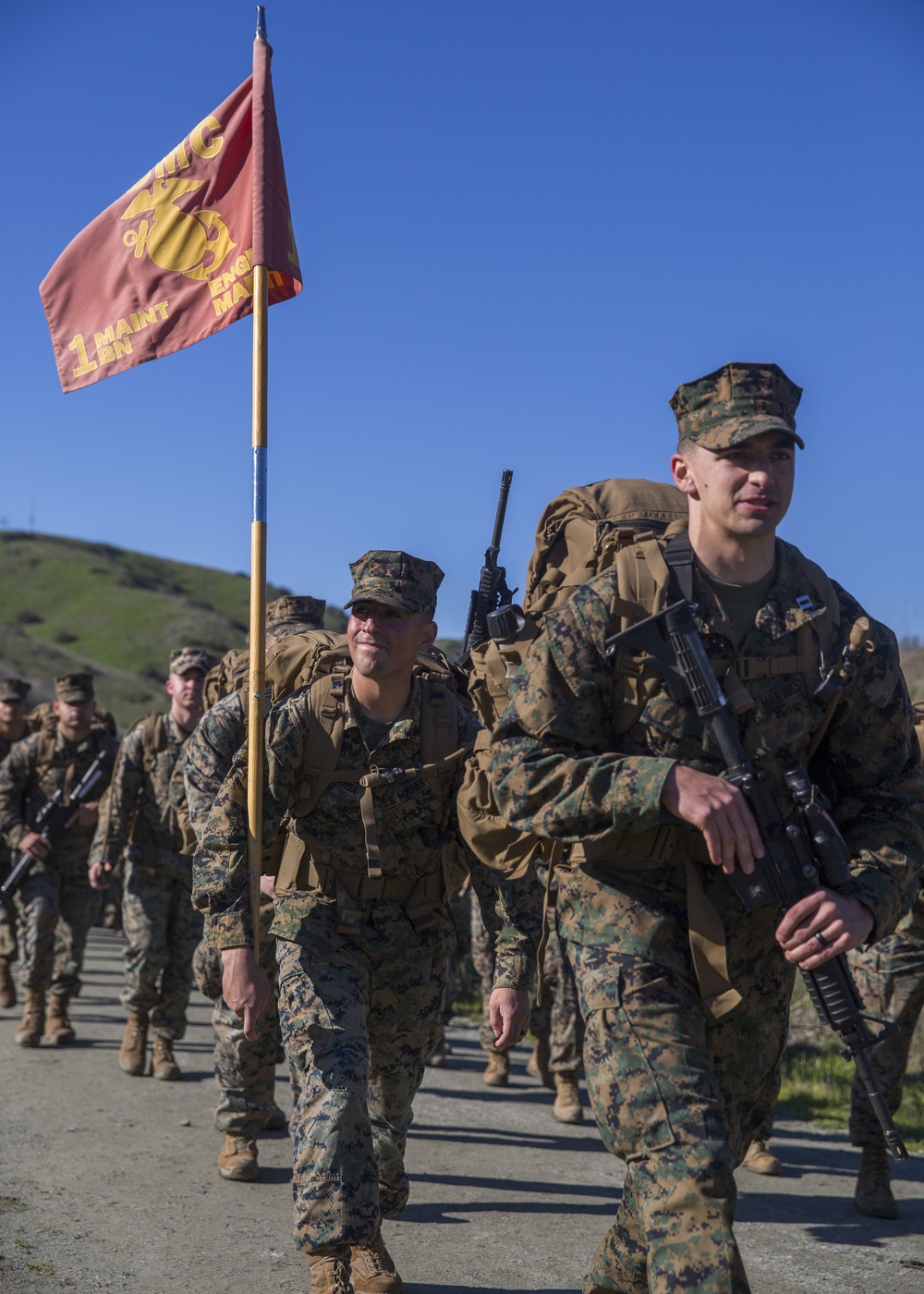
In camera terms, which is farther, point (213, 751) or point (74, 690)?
point (74, 690)

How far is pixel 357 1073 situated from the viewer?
477 cm

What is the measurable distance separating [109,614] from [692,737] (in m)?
86.5

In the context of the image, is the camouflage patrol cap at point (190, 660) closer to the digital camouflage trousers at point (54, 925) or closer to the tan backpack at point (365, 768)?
the digital camouflage trousers at point (54, 925)

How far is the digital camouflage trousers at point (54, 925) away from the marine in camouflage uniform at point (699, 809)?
302 inches

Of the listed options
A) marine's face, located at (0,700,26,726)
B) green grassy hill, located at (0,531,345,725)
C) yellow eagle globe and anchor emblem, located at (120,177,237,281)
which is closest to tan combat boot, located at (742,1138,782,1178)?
yellow eagle globe and anchor emblem, located at (120,177,237,281)

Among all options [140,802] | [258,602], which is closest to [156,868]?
[140,802]

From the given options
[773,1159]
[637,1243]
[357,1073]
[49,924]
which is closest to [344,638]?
[357,1073]

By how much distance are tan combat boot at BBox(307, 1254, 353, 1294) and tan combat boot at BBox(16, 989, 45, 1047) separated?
6478mm

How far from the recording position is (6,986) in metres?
12.6

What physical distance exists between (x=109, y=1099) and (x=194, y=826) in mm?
2752

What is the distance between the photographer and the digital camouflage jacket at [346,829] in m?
5.19

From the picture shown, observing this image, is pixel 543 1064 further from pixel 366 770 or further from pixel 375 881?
pixel 366 770

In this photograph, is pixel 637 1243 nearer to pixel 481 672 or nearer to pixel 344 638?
pixel 481 672

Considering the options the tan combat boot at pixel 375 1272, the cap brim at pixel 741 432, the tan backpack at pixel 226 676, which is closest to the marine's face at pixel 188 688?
the tan backpack at pixel 226 676
